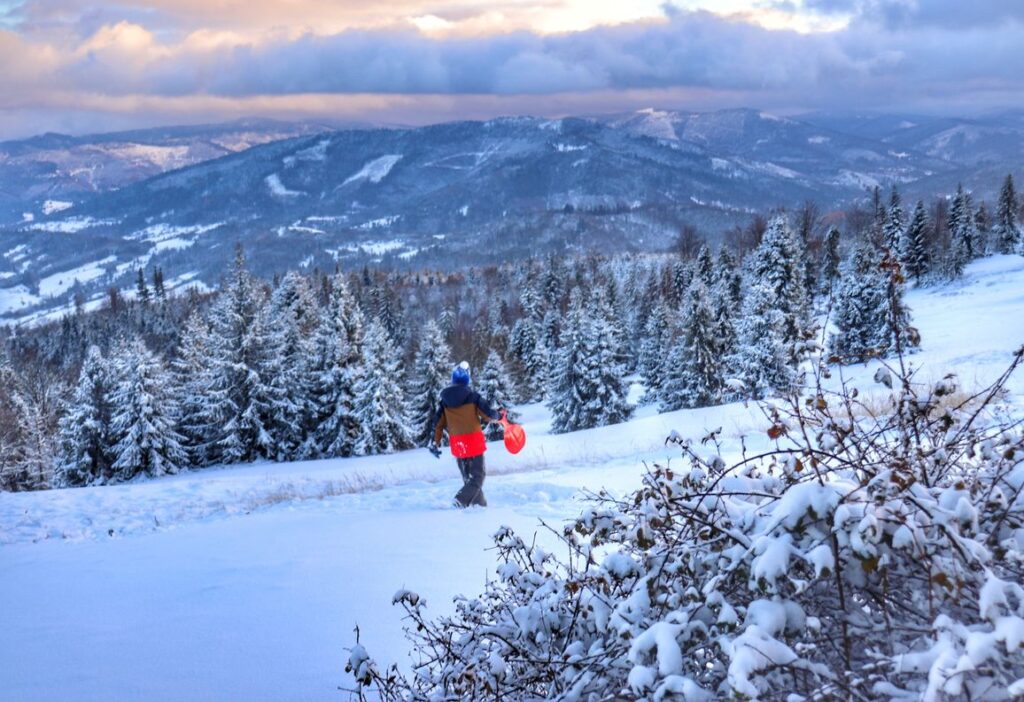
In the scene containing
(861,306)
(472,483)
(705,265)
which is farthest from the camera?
(705,265)

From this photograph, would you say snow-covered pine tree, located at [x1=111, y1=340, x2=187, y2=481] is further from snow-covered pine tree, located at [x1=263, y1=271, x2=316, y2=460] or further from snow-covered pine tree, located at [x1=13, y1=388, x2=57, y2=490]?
snow-covered pine tree, located at [x1=13, y1=388, x2=57, y2=490]

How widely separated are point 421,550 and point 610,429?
14.2 metres

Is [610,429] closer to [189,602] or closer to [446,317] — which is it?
[189,602]

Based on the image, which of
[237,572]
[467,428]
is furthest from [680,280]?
[237,572]

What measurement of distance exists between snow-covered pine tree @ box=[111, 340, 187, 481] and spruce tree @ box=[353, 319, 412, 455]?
27.1ft

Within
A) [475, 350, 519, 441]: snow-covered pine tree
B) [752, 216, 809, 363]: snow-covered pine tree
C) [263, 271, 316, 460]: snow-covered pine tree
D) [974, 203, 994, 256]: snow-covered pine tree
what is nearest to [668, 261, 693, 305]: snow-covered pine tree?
[974, 203, 994, 256]: snow-covered pine tree

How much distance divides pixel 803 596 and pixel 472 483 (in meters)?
7.00

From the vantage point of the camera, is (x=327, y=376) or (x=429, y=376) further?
(x=429, y=376)

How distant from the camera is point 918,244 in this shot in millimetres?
57375

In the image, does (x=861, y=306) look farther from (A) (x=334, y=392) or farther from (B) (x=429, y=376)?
(A) (x=334, y=392)

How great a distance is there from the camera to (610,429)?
66.2 feet

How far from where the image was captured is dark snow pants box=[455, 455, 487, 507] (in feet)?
29.5

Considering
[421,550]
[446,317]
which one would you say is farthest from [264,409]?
[446,317]

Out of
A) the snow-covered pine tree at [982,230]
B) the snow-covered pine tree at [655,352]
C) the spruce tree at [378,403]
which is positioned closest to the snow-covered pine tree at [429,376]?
the spruce tree at [378,403]
